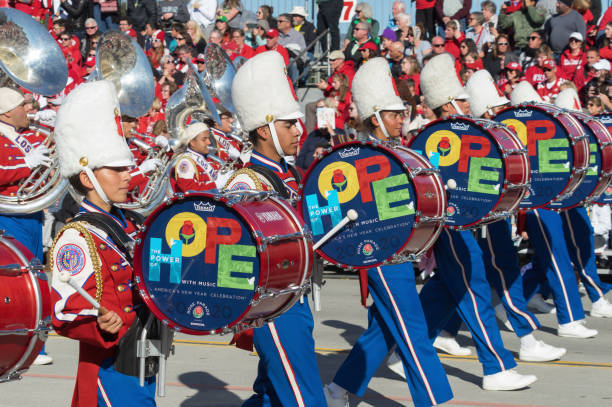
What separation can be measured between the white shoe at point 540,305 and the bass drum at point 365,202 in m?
4.66

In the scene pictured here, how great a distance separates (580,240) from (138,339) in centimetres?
584

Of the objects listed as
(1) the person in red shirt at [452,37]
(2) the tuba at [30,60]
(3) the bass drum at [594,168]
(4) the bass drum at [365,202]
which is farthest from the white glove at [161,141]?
(1) the person in red shirt at [452,37]

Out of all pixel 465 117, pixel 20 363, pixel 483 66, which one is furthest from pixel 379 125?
pixel 483 66

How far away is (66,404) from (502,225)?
122 inches

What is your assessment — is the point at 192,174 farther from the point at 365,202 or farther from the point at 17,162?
the point at 365,202

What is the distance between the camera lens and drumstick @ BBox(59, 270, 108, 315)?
3.34 metres

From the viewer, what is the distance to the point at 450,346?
289 inches

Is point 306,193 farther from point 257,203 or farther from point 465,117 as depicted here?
point 465,117

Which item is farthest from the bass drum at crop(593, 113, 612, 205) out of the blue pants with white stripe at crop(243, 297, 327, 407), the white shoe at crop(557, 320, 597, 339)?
the blue pants with white stripe at crop(243, 297, 327, 407)

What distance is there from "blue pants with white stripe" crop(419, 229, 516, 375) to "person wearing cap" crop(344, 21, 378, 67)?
7695mm

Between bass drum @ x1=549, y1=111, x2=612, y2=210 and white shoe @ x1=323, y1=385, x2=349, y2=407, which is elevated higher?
bass drum @ x1=549, y1=111, x2=612, y2=210

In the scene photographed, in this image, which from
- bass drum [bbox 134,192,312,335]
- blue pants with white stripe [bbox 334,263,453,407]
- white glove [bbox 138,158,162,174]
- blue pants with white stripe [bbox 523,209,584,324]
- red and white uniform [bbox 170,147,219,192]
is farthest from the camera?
white glove [bbox 138,158,162,174]

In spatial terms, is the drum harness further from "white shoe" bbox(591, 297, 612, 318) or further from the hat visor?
"white shoe" bbox(591, 297, 612, 318)

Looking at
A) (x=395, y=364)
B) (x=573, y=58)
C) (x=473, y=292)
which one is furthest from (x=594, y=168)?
(x=573, y=58)
